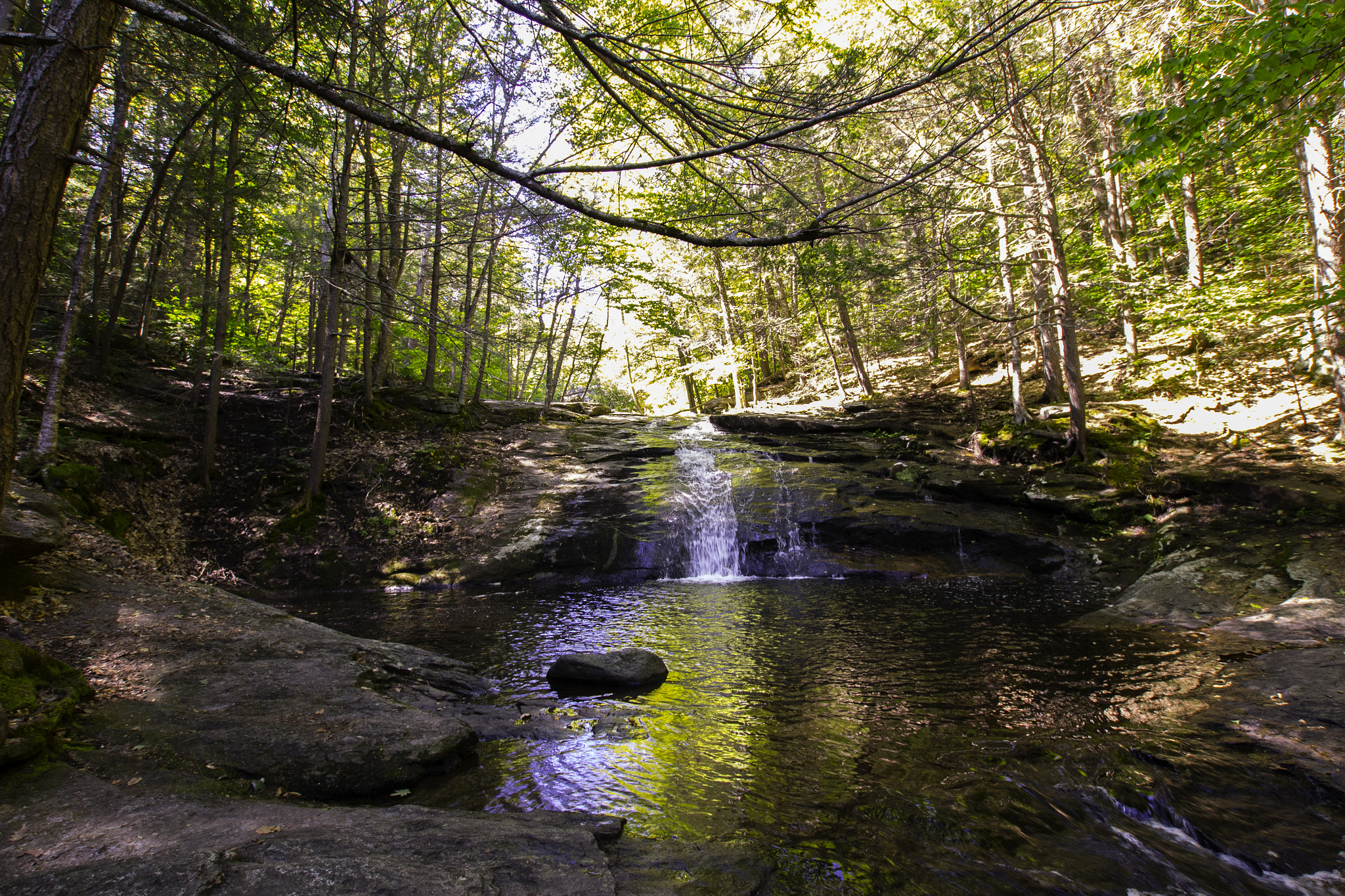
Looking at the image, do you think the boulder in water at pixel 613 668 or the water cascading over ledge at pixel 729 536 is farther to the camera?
the water cascading over ledge at pixel 729 536

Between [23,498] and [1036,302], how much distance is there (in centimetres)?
1696

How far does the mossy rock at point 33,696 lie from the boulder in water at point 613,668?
3.60m

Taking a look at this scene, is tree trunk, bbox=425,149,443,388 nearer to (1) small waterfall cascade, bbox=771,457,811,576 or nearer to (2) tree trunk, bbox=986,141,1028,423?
(1) small waterfall cascade, bbox=771,457,811,576

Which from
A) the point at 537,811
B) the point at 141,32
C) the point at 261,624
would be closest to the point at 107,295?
the point at 141,32

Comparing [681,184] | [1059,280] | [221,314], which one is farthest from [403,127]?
[1059,280]

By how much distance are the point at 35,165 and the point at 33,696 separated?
9.04 ft

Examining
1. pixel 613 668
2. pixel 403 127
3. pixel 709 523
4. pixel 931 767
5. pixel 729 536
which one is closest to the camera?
pixel 403 127

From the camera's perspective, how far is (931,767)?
392 centimetres

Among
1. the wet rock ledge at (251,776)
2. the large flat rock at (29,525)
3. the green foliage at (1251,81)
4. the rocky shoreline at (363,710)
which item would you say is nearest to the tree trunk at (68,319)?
the rocky shoreline at (363,710)

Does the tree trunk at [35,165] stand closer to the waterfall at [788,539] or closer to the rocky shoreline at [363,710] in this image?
the rocky shoreline at [363,710]

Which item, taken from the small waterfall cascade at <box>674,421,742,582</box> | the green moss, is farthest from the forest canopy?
the small waterfall cascade at <box>674,421,742,582</box>

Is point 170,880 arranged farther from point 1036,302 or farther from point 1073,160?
point 1073,160

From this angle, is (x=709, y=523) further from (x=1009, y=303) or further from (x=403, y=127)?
(x=403, y=127)

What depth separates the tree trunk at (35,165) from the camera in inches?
106
